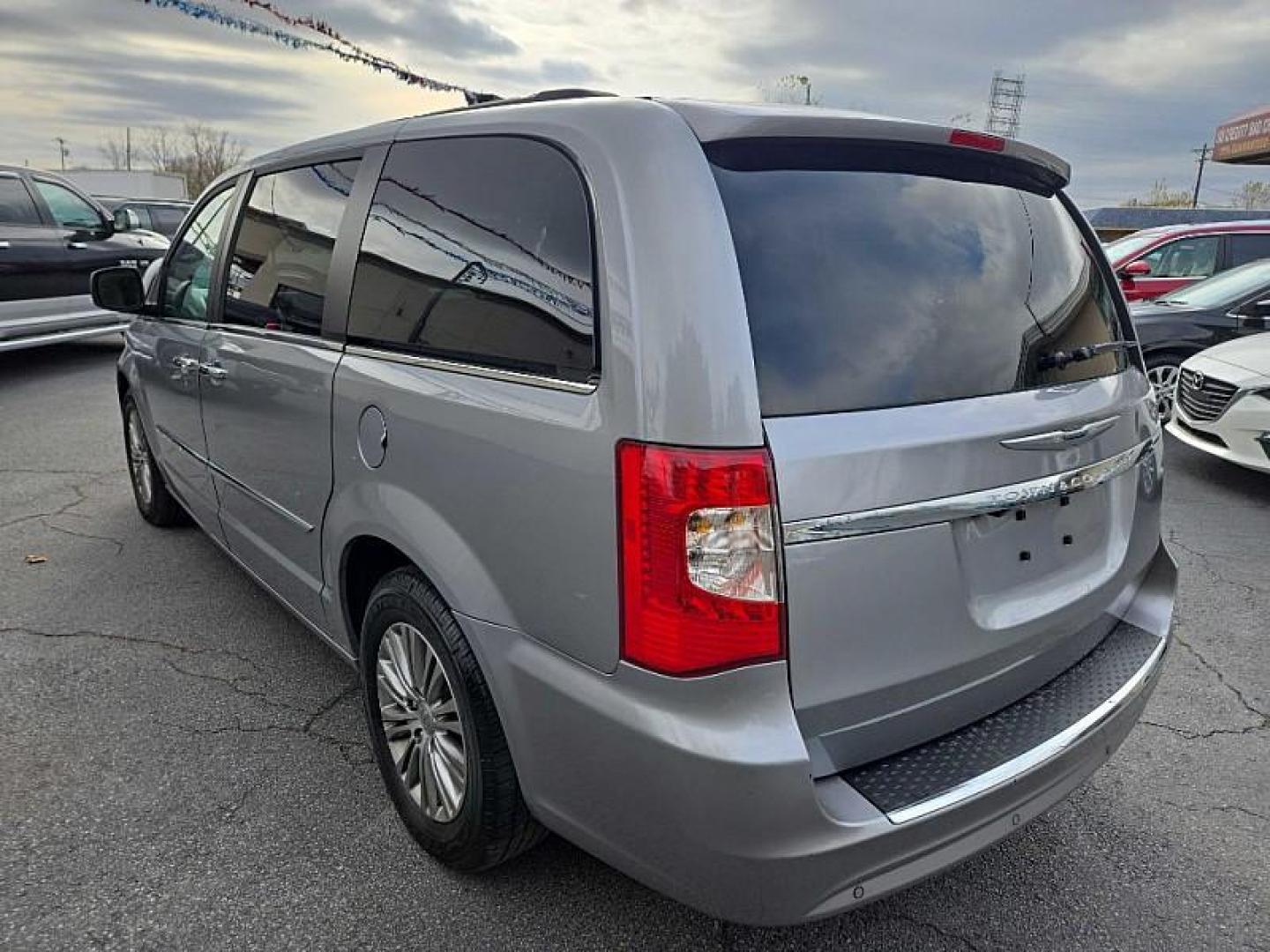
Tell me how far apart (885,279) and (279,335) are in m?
1.89

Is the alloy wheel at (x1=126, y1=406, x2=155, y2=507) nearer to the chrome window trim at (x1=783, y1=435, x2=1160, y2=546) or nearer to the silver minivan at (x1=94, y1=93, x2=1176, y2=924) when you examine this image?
the silver minivan at (x1=94, y1=93, x2=1176, y2=924)

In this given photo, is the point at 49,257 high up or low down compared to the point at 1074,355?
down

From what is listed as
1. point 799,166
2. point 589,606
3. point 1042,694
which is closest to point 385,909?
point 589,606

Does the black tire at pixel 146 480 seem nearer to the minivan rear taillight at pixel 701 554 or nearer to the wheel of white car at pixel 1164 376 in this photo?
the minivan rear taillight at pixel 701 554

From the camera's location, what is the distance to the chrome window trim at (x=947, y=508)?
5.31ft

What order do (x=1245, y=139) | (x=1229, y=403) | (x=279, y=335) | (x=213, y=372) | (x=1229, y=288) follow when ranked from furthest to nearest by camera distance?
(x=1245, y=139), (x=1229, y=288), (x=1229, y=403), (x=213, y=372), (x=279, y=335)

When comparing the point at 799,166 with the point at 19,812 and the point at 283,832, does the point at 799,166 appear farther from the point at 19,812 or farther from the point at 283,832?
the point at 19,812

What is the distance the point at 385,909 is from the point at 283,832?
0.44 metres

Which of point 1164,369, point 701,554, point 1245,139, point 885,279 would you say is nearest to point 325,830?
point 701,554

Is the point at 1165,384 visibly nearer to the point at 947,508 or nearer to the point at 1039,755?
the point at 1039,755

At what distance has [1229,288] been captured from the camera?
7664mm

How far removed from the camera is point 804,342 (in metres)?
1.71

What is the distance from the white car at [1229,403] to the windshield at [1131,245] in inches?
141

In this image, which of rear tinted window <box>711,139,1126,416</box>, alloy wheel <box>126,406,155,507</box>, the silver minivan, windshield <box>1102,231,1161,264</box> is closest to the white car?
windshield <box>1102,231,1161,264</box>
